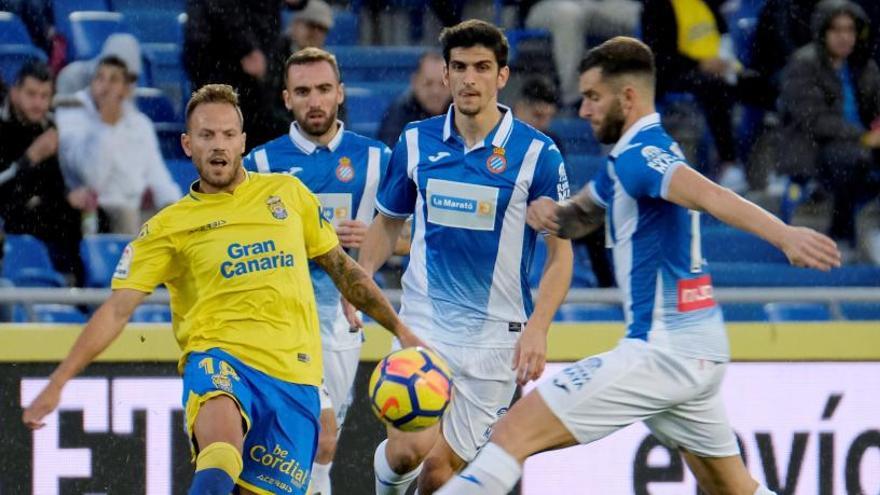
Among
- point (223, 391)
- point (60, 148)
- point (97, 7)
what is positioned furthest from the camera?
point (97, 7)

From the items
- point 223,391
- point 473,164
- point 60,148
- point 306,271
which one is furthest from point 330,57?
point 60,148

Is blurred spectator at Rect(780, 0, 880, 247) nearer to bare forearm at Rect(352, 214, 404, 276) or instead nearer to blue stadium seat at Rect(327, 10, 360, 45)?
blue stadium seat at Rect(327, 10, 360, 45)

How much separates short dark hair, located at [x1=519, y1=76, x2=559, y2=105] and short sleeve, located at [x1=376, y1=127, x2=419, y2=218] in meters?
2.71

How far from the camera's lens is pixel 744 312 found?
10.1 meters

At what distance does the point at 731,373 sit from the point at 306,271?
8.69 feet

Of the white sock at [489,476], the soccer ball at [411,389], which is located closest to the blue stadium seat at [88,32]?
the soccer ball at [411,389]

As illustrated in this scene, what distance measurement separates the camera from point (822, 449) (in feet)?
27.0

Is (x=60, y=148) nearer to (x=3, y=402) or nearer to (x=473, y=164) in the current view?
(x=3, y=402)

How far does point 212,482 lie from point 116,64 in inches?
192

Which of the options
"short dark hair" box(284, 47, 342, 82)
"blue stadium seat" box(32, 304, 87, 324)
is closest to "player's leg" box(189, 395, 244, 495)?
"short dark hair" box(284, 47, 342, 82)

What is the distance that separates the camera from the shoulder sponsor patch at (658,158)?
5.74 meters

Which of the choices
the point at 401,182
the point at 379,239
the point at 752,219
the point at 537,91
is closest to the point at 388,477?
the point at 379,239

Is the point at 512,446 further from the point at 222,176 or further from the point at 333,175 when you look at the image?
the point at 333,175

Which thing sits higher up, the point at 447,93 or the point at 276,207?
the point at 447,93
